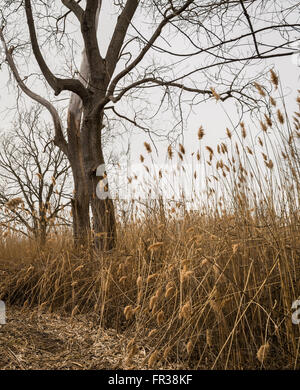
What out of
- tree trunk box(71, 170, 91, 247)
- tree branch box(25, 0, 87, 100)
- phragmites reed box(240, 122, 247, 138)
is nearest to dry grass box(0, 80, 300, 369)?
phragmites reed box(240, 122, 247, 138)

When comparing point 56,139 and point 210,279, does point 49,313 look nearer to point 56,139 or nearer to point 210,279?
point 210,279

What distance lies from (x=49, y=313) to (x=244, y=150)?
1.66m

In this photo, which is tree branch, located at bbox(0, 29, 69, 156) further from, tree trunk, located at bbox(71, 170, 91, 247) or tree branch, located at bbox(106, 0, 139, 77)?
tree branch, located at bbox(106, 0, 139, 77)

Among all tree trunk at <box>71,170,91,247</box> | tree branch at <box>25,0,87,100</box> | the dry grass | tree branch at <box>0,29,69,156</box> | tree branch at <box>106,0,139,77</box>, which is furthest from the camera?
tree branch at <box>0,29,69,156</box>

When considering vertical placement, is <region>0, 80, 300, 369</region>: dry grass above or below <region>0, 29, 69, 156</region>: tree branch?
below

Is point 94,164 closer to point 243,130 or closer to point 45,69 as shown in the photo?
point 45,69

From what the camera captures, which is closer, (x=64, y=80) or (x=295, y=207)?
(x=295, y=207)

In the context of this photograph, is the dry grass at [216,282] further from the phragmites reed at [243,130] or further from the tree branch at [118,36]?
the tree branch at [118,36]

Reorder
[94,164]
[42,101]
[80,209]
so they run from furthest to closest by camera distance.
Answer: [42,101], [80,209], [94,164]

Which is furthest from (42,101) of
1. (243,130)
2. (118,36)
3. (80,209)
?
(243,130)

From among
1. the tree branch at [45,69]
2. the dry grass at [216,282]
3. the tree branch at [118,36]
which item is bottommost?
the dry grass at [216,282]

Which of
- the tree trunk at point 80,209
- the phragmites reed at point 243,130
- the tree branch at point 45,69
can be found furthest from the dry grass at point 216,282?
the tree branch at point 45,69
